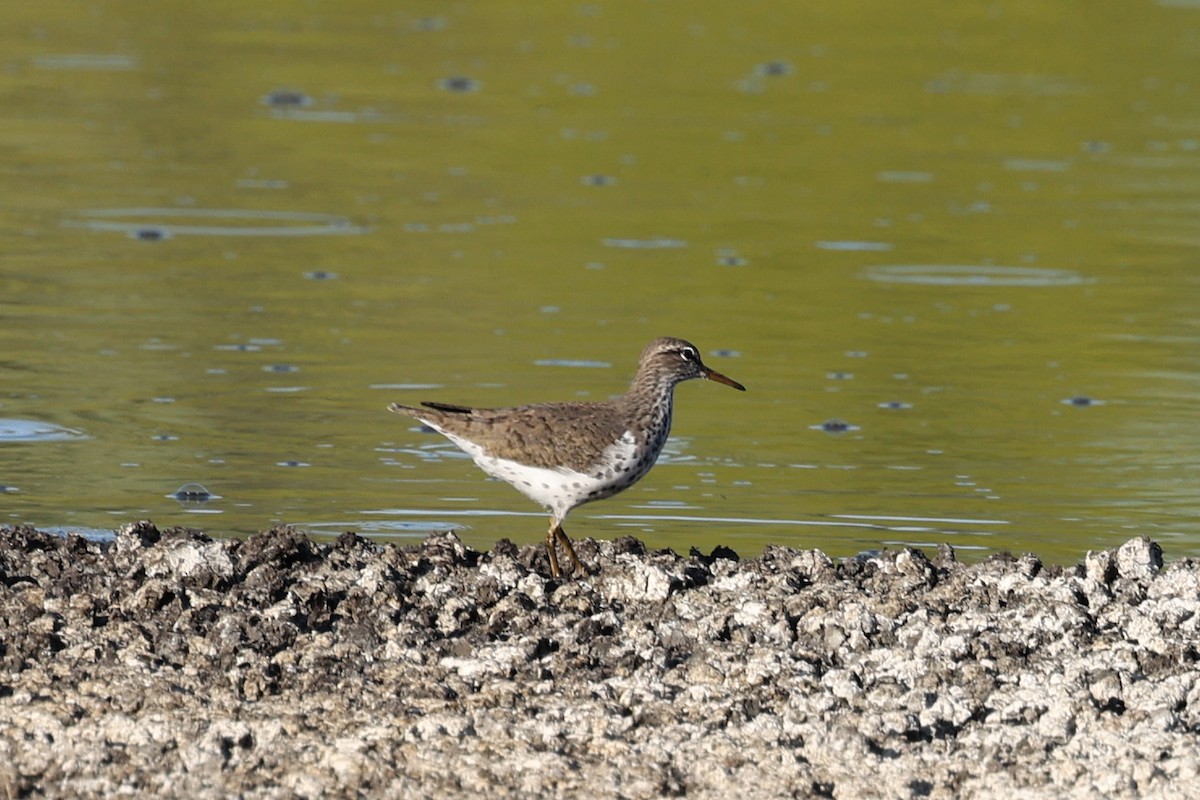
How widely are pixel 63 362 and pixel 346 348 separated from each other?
5.77ft

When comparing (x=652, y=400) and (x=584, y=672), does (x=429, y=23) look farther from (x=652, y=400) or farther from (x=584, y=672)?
(x=584, y=672)

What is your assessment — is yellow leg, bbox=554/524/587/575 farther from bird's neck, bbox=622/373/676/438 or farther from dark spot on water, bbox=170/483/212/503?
dark spot on water, bbox=170/483/212/503

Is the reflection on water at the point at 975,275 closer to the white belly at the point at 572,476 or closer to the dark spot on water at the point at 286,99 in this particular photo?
the white belly at the point at 572,476

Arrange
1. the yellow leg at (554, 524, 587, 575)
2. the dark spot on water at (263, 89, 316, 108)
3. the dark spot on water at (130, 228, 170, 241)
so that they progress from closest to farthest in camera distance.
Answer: the yellow leg at (554, 524, 587, 575) → the dark spot on water at (130, 228, 170, 241) → the dark spot on water at (263, 89, 316, 108)

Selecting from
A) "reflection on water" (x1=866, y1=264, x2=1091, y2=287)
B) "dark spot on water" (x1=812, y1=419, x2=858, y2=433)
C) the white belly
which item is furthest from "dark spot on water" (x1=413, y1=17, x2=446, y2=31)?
the white belly

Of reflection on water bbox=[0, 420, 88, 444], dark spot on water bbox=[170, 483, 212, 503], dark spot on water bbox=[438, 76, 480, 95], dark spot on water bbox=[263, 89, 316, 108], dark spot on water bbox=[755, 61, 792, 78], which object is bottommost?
dark spot on water bbox=[170, 483, 212, 503]

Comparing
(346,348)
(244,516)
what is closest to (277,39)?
(346,348)

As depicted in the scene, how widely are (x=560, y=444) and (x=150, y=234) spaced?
29.3 ft

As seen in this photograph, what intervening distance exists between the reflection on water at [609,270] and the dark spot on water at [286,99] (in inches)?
2.9

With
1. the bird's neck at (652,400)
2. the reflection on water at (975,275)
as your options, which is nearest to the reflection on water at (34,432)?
the bird's neck at (652,400)

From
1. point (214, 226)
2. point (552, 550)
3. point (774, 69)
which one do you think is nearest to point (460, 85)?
point (774, 69)

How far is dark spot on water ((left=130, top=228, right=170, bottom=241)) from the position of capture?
1616 cm

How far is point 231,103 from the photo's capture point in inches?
872

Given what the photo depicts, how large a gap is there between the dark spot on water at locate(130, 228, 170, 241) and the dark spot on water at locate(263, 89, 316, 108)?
241 inches
